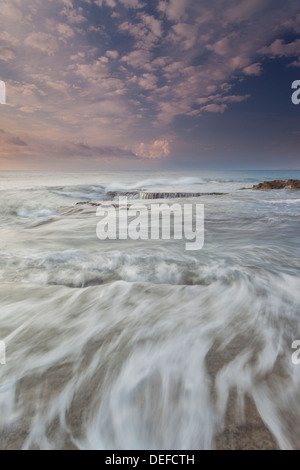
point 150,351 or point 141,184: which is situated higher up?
point 141,184

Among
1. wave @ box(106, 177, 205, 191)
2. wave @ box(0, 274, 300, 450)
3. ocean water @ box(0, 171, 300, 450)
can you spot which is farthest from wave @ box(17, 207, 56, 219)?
wave @ box(106, 177, 205, 191)

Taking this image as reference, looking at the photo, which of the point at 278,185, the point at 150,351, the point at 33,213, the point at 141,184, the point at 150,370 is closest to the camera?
the point at 150,370

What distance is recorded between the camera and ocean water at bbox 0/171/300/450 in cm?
111

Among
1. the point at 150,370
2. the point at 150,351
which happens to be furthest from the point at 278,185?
the point at 150,370

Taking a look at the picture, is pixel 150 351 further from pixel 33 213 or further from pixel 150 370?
pixel 33 213

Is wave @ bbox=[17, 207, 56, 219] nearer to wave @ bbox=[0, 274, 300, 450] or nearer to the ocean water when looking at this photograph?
the ocean water

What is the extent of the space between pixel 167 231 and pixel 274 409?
4287 mm

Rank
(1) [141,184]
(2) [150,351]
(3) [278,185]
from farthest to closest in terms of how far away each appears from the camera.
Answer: (1) [141,184] < (3) [278,185] < (2) [150,351]

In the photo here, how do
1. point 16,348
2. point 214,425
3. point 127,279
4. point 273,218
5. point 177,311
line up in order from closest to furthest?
point 214,425 → point 16,348 → point 177,311 → point 127,279 → point 273,218

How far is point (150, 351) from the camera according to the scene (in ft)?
5.46

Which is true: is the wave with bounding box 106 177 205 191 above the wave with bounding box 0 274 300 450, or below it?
above

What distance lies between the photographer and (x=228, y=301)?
229cm

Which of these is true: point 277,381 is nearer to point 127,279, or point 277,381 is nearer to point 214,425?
point 214,425
